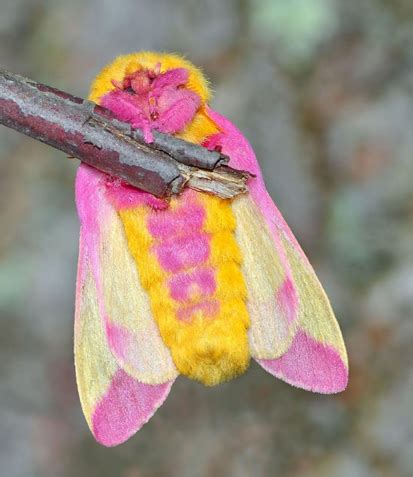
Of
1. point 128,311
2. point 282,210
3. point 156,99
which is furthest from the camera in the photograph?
point 282,210

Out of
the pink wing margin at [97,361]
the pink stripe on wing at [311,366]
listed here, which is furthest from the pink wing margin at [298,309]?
the pink wing margin at [97,361]

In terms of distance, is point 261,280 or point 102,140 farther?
point 261,280

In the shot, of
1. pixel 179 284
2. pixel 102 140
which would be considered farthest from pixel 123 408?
pixel 102 140

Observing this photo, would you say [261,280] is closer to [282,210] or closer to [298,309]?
[298,309]

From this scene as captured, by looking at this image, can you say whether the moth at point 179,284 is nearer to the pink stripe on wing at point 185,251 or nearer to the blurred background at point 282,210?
the pink stripe on wing at point 185,251

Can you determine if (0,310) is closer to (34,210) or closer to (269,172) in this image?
(34,210)

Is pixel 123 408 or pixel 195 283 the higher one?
pixel 195 283

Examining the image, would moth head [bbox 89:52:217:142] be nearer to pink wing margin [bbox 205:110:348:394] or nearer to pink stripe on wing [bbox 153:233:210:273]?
pink wing margin [bbox 205:110:348:394]
